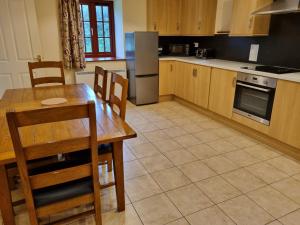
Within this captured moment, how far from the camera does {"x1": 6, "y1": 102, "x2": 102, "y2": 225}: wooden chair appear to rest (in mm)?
1009

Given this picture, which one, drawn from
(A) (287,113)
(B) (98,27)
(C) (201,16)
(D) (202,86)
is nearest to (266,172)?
(A) (287,113)

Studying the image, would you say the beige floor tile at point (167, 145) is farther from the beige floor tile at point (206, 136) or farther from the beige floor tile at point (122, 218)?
the beige floor tile at point (122, 218)

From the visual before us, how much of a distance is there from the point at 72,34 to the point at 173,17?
202 cm

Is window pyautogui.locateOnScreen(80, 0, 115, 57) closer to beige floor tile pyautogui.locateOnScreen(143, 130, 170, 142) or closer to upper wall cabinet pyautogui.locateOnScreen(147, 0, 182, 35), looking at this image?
upper wall cabinet pyautogui.locateOnScreen(147, 0, 182, 35)

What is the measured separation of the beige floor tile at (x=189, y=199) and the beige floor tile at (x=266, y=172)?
2.30 feet

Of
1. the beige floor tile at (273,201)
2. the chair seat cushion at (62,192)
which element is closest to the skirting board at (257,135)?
the beige floor tile at (273,201)

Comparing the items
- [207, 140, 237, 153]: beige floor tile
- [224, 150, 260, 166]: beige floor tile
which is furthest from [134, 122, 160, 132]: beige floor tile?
[224, 150, 260, 166]: beige floor tile

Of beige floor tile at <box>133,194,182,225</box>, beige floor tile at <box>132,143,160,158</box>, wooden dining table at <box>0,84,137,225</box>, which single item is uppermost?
wooden dining table at <box>0,84,137,225</box>

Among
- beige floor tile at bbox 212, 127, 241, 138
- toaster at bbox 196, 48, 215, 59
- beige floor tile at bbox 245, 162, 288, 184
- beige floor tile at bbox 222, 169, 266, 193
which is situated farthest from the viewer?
toaster at bbox 196, 48, 215, 59

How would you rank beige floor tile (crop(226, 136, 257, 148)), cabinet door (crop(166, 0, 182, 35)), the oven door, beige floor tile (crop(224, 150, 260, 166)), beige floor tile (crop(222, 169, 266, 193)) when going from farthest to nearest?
cabinet door (crop(166, 0, 182, 35)) → beige floor tile (crop(226, 136, 257, 148)) → the oven door → beige floor tile (crop(224, 150, 260, 166)) → beige floor tile (crop(222, 169, 266, 193))

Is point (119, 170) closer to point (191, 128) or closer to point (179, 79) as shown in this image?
point (191, 128)

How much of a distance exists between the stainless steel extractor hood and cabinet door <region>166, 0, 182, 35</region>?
1873 millimetres

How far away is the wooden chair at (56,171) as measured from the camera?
1009mm

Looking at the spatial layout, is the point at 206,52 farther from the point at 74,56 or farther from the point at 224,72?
the point at 74,56
